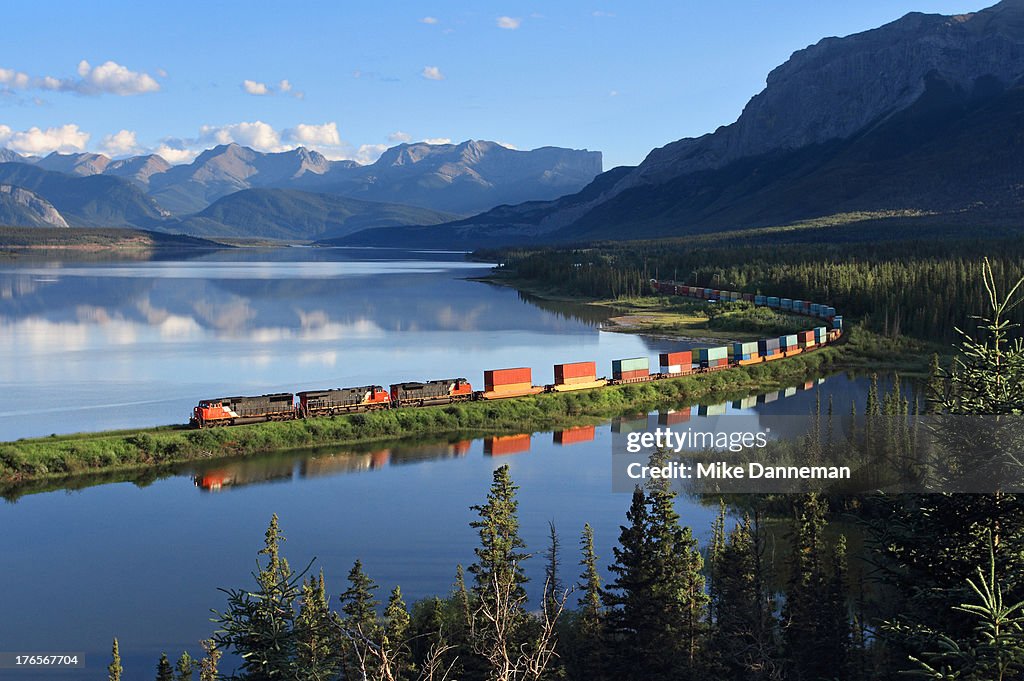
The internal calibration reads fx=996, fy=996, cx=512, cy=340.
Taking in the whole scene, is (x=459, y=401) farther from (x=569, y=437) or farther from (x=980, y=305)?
(x=980, y=305)

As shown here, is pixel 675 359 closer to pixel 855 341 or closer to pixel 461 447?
pixel 461 447

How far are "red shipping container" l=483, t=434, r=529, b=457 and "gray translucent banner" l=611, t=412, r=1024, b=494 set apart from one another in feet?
21.5

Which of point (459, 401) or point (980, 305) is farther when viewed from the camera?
point (980, 305)

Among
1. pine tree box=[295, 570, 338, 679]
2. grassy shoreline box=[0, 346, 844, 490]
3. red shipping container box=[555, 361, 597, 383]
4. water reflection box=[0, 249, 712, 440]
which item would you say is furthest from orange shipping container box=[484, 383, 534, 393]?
pine tree box=[295, 570, 338, 679]

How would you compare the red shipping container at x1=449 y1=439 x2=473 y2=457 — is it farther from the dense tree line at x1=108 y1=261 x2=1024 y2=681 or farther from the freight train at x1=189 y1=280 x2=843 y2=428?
the dense tree line at x1=108 y1=261 x2=1024 y2=681

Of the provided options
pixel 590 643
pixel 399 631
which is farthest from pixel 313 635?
pixel 590 643

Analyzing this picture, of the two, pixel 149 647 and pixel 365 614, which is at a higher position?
pixel 365 614

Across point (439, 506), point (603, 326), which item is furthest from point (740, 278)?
point (439, 506)

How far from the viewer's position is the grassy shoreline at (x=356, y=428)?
199 feet

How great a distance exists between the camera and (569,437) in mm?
74625

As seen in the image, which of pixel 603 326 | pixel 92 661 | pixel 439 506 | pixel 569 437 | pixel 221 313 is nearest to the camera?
pixel 92 661

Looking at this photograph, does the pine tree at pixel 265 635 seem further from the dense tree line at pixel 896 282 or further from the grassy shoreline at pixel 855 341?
the grassy shoreline at pixel 855 341

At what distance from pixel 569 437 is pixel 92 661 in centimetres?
4364

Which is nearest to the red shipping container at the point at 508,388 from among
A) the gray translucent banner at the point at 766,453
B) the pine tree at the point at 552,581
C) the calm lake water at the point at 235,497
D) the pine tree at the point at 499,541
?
the calm lake water at the point at 235,497
